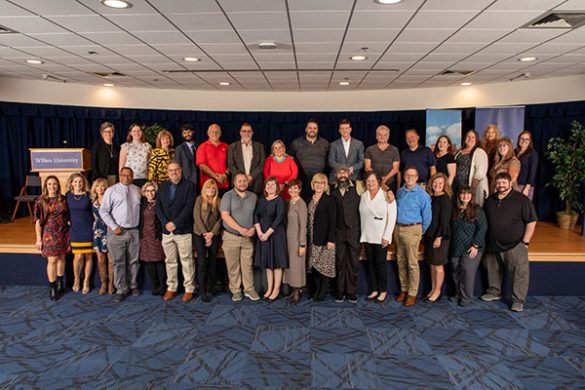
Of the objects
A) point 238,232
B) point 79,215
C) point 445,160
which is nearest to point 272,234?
point 238,232

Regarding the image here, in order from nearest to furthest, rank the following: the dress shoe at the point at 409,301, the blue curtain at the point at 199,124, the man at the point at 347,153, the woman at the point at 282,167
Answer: the dress shoe at the point at 409,301 → the woman at the point at 282,167 → the man at the point at 347,153 → the blue curtain at the point at 199,124

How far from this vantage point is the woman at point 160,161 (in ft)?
17.1

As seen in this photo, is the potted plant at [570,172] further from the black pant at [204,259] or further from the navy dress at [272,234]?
the black pant at [204,259]

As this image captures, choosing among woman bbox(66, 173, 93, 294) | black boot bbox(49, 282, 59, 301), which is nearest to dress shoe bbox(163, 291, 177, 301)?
woman bbox(66, 173, 93, 294)

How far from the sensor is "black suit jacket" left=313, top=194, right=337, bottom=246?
4.46 meters

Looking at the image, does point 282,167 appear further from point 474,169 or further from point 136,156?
point 474,169

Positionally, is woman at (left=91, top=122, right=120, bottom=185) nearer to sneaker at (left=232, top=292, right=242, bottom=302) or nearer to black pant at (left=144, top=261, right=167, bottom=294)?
black pant at (left=144, top=261, right=167, bottom=294)

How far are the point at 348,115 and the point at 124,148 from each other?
5.63m

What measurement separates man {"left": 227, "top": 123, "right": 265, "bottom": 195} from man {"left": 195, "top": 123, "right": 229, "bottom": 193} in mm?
209

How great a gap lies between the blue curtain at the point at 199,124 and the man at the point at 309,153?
4.44 meters

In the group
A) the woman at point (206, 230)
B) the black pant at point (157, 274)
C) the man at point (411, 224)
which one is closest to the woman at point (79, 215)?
the black pant at point (157, 274)

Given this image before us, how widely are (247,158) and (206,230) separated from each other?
122 centimetres

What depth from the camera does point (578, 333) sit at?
157 inches

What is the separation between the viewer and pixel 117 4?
349 cm
